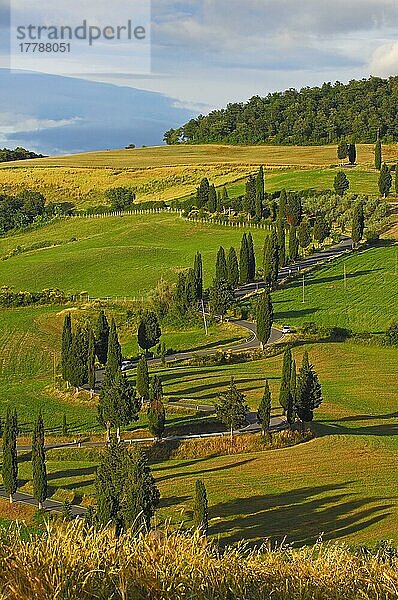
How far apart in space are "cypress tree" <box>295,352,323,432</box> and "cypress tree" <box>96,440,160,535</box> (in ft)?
63.9

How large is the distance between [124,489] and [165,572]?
98.6ft

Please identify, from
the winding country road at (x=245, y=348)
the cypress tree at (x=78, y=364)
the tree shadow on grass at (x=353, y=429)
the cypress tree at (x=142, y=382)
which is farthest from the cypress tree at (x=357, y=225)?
the cypress tree at (x=142, y=382)

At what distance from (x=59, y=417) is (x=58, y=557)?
5665cm

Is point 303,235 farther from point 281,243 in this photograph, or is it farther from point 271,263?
point 271,263

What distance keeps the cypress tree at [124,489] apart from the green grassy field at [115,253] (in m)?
68.2

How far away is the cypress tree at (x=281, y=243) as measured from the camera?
11356 centimetres

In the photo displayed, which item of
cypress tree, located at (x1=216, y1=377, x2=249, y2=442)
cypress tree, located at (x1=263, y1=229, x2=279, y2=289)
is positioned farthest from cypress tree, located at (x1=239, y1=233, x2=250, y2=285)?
cypress tree, located at (x1=216, y1=377, x2=249, y2=442)

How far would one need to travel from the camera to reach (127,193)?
165125 millimetres

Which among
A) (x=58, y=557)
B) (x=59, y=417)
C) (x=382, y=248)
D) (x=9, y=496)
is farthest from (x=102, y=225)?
(x=58, y=557)

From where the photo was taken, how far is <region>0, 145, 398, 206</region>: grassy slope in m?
164

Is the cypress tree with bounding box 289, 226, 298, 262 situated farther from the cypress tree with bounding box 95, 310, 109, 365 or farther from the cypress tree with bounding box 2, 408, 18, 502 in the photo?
the cypress tree with bounding box 2, 408, 18, 502

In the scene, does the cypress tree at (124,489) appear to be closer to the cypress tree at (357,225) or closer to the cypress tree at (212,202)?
the cypress tree at (357,225)

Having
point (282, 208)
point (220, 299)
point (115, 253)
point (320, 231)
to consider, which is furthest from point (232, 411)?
point (282, 208)

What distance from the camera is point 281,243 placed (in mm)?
117500
